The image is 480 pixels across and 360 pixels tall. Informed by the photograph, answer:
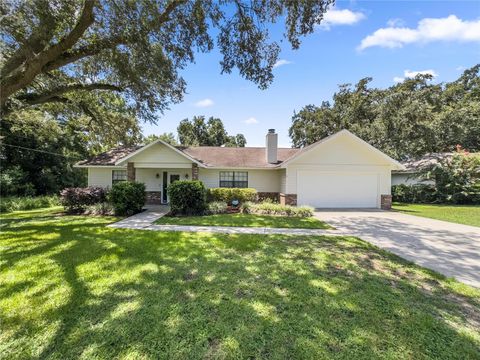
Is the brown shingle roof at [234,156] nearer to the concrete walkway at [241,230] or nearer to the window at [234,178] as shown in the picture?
the window at [234,178]

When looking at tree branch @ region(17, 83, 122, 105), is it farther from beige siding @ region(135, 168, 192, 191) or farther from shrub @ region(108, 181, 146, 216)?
beige siding @ region(135, 168, 192, 191)

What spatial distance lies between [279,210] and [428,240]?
6.35 m

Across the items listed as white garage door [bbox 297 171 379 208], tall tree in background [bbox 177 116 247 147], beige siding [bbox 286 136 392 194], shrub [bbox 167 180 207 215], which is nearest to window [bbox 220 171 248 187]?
beige siding [bbox 286 136 392 194]

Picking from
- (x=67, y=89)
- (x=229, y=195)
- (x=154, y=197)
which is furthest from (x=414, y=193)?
(x=67, y=89)

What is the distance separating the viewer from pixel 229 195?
15945 millimetres

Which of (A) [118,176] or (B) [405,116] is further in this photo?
(B) [405,116]

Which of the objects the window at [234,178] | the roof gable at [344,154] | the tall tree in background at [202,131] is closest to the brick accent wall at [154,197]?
the window at [234,178]

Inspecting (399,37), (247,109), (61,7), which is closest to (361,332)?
(61,7)

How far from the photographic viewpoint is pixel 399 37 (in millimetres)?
10195

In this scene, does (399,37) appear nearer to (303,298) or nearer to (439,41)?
(439,41)

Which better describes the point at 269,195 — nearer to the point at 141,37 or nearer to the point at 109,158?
the point at 109,158

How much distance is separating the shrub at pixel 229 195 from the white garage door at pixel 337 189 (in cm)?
326

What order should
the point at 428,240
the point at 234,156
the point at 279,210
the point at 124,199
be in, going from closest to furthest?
the point at 428,240
the point at 124,199
the point at 279,210
the point at 234,156

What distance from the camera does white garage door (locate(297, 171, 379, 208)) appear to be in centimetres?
1582
